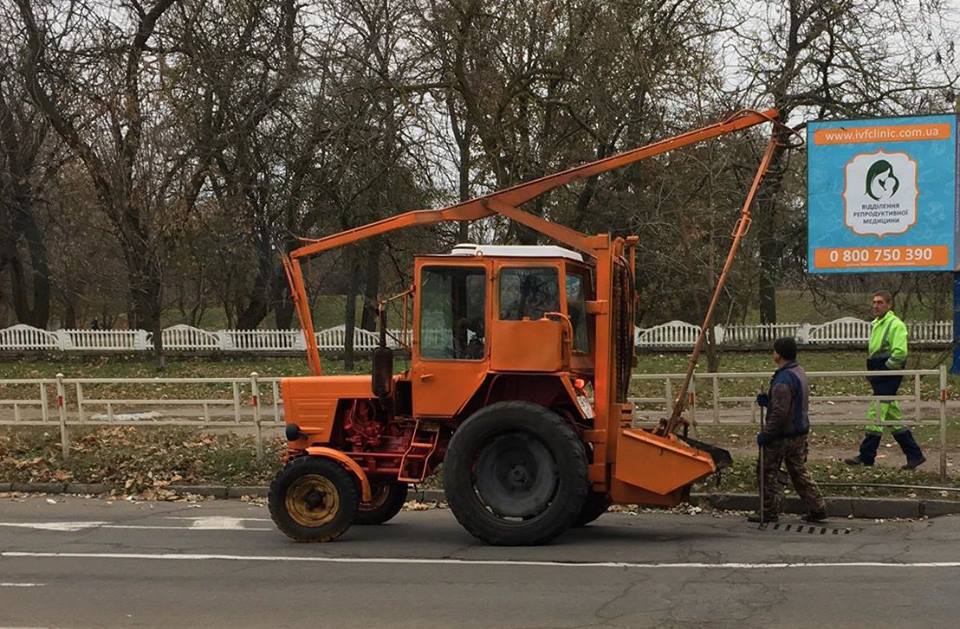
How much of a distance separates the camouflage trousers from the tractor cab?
1.95m

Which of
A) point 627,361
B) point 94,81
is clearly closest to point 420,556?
point 627,361

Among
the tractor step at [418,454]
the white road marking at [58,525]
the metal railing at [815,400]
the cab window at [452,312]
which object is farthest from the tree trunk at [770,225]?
the white road marking at [58,525]

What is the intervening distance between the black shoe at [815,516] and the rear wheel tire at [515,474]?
8.25ft

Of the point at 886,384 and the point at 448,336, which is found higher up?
the point at 448,336

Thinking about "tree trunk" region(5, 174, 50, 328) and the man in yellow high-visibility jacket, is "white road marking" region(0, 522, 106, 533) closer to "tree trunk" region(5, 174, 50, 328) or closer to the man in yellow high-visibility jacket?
the man in yellow high-visibility jacket

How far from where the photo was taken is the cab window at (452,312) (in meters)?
8.23

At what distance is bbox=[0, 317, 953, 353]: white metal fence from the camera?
95.3 ft

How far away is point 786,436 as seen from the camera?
881 cm

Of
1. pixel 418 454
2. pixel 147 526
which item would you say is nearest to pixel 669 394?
pixel 418 454

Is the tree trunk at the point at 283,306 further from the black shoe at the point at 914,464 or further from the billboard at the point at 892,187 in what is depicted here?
the black shoe at the point at 914,464

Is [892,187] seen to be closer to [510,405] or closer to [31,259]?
[510,405]

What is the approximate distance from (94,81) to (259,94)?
16.6 feet

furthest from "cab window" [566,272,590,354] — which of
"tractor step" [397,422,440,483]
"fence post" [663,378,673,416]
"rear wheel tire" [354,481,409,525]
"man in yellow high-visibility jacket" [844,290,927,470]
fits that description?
"man in yellow high-visibility jacket" [844,290,927,470]

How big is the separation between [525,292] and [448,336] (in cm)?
77
